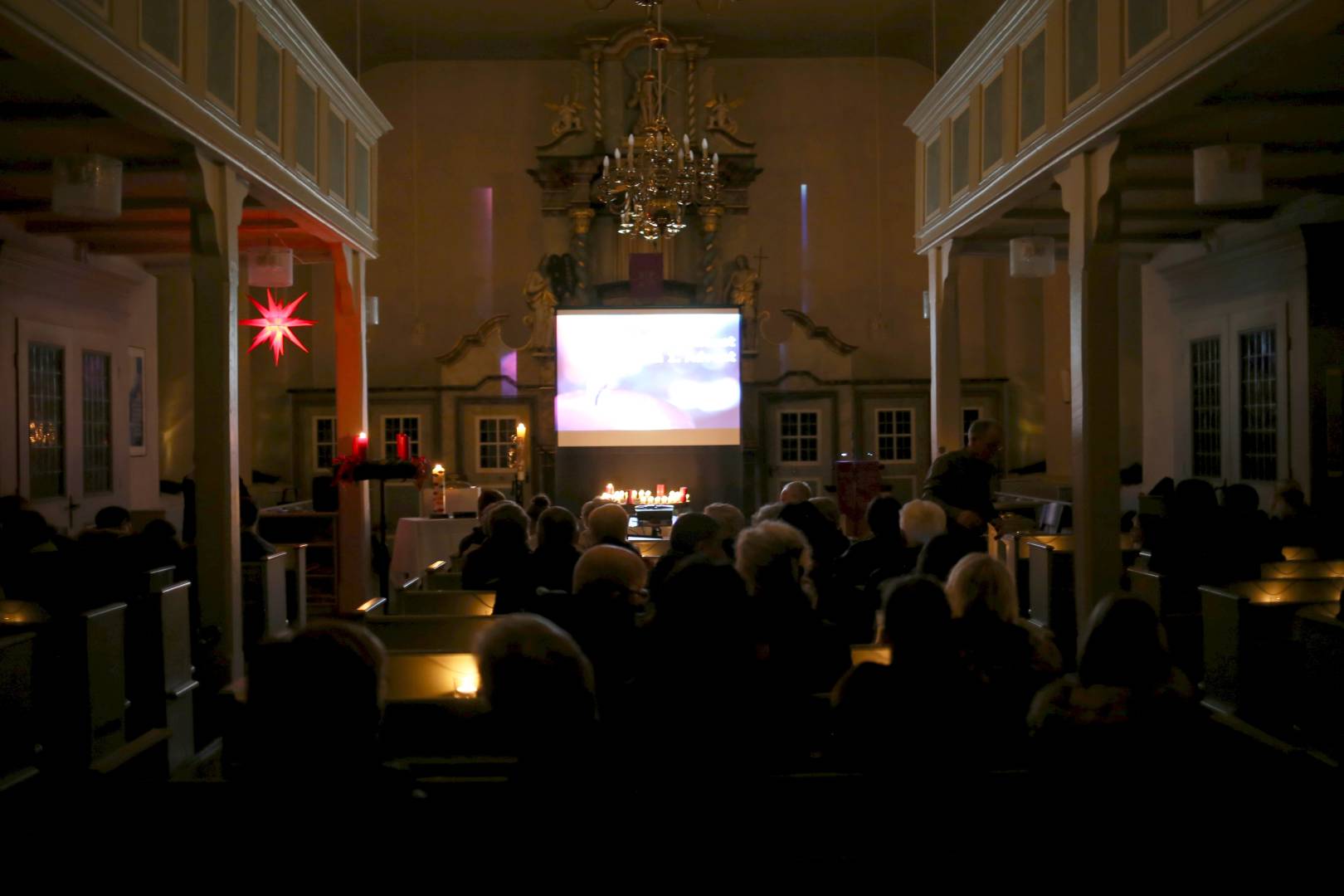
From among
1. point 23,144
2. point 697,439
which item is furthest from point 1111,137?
point 697,439

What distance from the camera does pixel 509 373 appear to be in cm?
1486

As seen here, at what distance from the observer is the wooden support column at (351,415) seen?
9820 mm

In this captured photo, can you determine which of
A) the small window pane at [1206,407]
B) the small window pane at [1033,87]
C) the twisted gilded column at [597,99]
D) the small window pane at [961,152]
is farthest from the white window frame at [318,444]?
the small window pane at [1033,87]

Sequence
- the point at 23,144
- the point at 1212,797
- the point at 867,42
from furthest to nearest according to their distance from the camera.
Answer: the point at 867,42 → the point at 23,144 → the point at 1212,797

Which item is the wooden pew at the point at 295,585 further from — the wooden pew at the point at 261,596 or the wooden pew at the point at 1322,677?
the wooden pew at the point at 1322,677

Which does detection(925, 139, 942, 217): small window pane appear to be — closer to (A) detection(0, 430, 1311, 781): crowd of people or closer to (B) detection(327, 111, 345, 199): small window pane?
(B) detection(327, 111, 345, 199): small window pane

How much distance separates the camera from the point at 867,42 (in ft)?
50.2

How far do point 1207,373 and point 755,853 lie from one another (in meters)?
9.56

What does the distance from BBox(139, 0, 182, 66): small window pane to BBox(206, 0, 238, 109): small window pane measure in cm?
40

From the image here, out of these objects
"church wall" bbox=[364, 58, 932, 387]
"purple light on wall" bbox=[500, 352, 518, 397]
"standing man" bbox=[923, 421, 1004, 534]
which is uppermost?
"church wall" bbox=[364, 58, 932, 387]

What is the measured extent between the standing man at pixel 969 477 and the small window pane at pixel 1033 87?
1.84 metres

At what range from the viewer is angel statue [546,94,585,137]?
14.9 m

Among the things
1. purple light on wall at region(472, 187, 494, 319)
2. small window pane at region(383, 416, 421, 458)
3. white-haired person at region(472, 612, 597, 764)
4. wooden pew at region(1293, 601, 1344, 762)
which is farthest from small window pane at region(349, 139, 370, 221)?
wooden pew at region(1293, 601, 1344, 762)

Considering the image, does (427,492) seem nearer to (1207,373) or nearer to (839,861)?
(1207,373)
